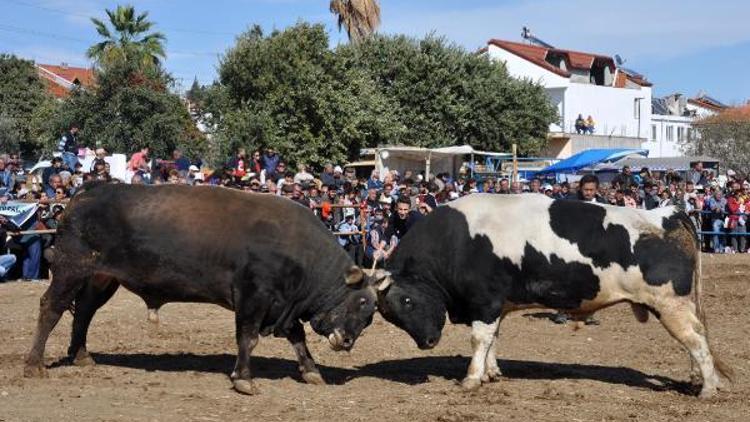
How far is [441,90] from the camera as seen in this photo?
143 feet

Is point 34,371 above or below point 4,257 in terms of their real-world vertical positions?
below

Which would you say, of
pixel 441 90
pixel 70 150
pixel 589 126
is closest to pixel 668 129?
pixel 589 126

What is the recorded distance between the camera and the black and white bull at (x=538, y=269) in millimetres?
9344

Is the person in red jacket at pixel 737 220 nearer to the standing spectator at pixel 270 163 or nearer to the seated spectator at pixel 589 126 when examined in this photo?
the standing spectator at pixel 270 163

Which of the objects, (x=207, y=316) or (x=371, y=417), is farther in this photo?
(x=207, y=316)

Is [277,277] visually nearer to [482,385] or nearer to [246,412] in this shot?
[246,412]

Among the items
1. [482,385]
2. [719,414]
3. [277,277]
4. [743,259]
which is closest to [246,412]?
[277,277]

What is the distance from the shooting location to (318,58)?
3688cm

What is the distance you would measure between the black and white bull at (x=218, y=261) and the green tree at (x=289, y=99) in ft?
81.3

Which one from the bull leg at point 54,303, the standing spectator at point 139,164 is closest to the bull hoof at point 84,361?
the bull leg at point 54,303

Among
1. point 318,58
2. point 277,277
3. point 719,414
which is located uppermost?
point 318,58

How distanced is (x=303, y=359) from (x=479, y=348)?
64.6 inches

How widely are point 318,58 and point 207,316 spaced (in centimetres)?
2366

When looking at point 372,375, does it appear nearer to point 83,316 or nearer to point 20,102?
point 83,316
